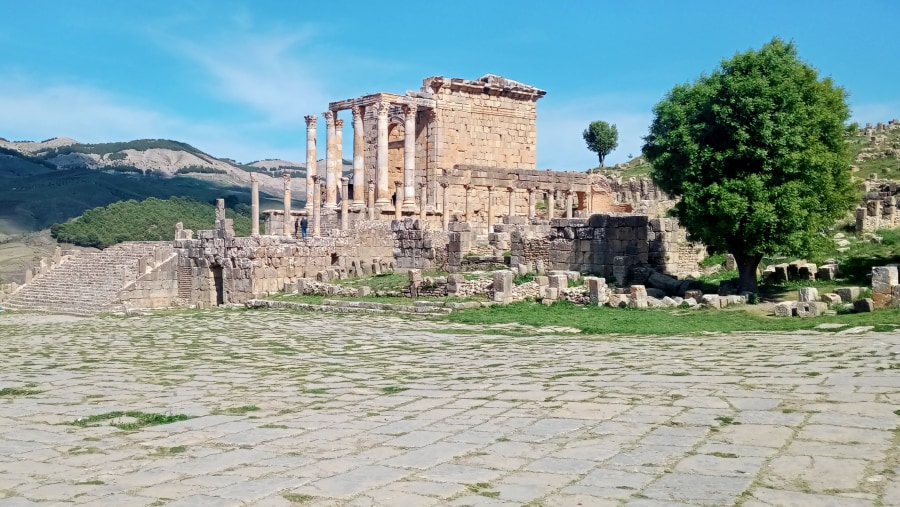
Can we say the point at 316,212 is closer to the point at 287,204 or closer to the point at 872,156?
the point at 287,204

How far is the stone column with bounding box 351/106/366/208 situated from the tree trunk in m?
22.1

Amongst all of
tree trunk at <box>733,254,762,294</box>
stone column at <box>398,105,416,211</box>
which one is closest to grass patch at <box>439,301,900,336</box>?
tree trunk at <box>733,254,762,294</box>

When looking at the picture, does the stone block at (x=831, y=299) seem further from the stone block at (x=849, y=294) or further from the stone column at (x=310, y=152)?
the stone column at (x=310, y=152)

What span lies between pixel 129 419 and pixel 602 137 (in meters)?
67.2

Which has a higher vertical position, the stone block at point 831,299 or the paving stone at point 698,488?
the stone block at point 831,299

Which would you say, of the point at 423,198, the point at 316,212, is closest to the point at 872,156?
the point at 423,198

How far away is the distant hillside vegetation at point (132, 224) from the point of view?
52.5 metres

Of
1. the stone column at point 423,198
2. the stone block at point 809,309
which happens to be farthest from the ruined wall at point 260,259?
the stone block at point 809,309

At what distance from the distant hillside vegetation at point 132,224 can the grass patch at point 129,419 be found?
149 ft

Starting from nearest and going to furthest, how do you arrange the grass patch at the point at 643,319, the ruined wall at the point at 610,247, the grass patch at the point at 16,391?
the grass patch at the point at 16,391 < the grass patch at the point at 643,319 < the ruined wall at the point at 610,247

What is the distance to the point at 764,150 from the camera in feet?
63.4

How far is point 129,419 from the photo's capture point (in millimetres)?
7691

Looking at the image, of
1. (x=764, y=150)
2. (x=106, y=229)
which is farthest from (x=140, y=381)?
(x=106, y=229)

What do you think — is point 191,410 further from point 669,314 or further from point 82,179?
point 82,179
